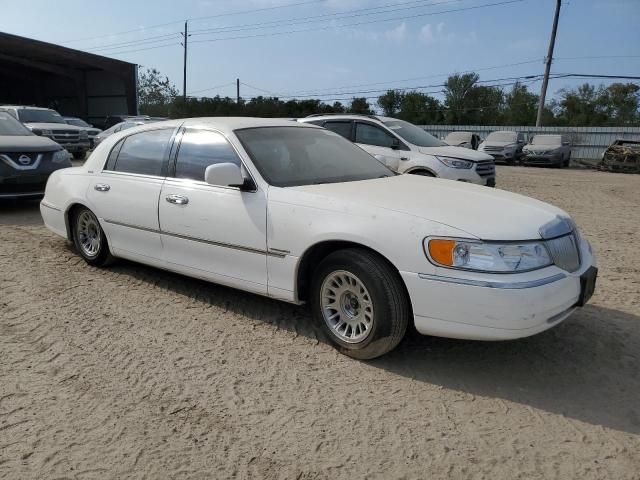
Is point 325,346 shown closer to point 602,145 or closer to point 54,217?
point 54,217

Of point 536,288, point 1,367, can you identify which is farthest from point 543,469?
point 1,367

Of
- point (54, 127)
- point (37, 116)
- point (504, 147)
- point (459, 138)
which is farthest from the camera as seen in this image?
point (459, 138)

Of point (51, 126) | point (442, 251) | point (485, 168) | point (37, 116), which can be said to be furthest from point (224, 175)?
point (37, 116)

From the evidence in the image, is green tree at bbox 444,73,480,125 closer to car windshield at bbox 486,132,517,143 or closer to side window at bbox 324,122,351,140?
car windshield at bbox 486,132,517,143

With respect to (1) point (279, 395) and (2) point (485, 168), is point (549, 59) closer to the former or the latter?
(2) point (485, 168)

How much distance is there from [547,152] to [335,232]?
24064mm

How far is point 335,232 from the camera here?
3537 millimetres

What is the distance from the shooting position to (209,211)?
4.19 m

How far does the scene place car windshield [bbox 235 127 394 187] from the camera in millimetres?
4161

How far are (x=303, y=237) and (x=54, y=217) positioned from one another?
3565mm

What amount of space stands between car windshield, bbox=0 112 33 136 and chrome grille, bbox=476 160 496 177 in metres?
7.92

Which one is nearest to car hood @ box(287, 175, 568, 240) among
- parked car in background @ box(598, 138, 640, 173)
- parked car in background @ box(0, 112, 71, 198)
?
parked car in background @ box(0, 112, 71, 198)

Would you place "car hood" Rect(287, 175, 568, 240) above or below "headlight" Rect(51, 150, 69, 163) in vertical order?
above

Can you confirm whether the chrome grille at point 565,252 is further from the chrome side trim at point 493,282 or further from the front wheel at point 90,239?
the front wheel at point 90,239
